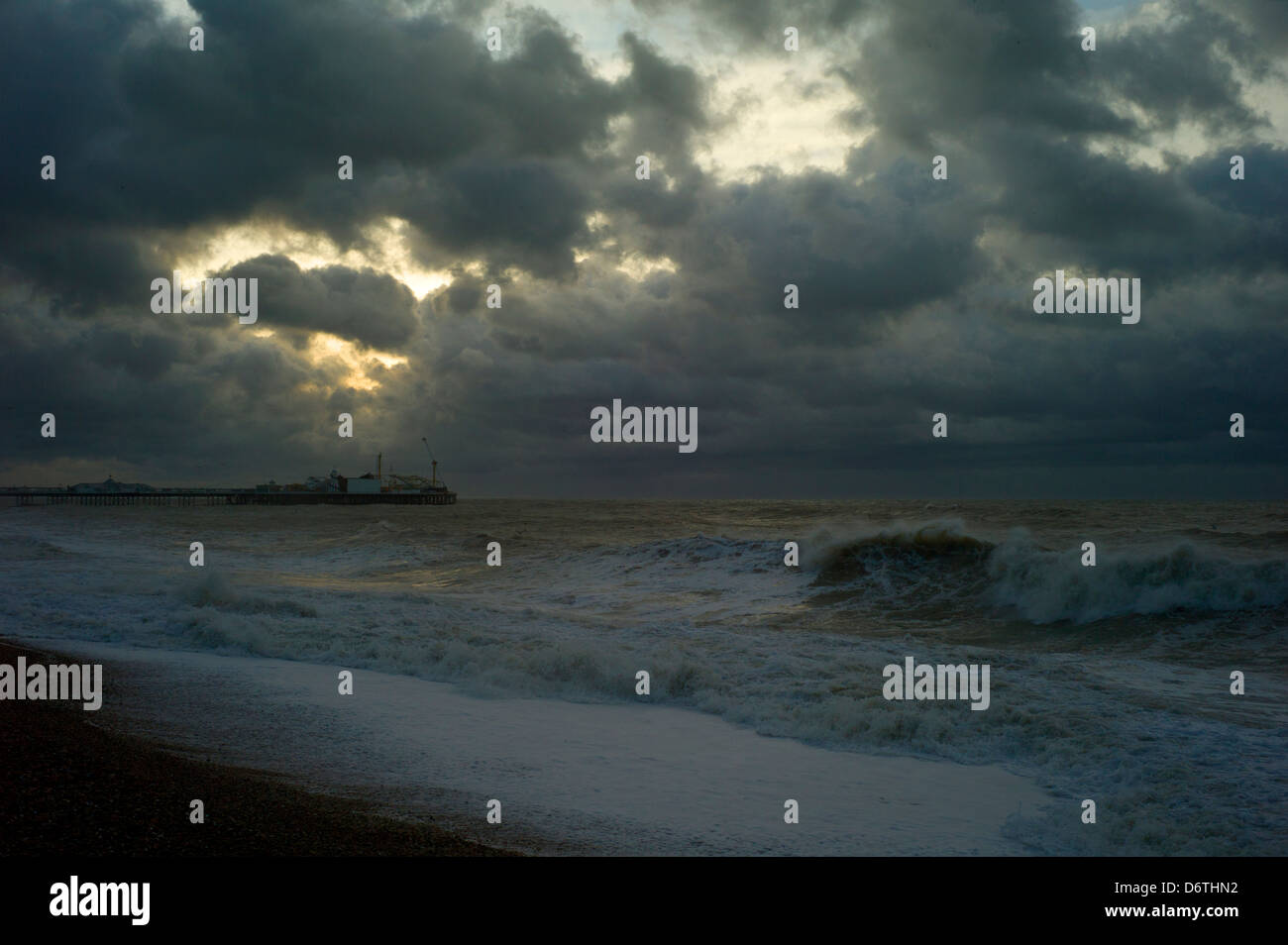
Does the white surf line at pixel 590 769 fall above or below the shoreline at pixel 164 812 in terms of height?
below

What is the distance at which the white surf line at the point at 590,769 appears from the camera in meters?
6.62

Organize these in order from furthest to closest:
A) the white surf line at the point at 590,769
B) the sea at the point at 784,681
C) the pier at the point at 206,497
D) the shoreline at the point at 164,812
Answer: the pier at the point at 206,497 < the sea at the point at 784,681 < the white surf line at the point at 590,769 < the shoreline at the point at 164,812

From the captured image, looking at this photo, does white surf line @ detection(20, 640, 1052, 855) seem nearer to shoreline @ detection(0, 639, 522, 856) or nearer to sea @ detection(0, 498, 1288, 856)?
sea @ detection(0, 498, 1288, 856)

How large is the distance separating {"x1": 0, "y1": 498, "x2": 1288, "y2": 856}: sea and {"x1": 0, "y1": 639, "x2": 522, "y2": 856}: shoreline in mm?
817

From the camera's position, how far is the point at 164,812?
234 inches

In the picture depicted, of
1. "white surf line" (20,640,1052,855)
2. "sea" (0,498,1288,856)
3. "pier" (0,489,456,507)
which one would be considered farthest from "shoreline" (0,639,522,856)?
"pier" (0,489,456,507)

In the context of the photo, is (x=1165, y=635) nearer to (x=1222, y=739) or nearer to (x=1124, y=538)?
(x=1222, y=739)

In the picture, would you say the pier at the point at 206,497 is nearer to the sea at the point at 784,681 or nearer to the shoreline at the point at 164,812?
the sea at the point at 784,681

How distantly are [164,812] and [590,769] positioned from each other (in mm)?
3970

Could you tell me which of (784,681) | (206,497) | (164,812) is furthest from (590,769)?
(206,497)

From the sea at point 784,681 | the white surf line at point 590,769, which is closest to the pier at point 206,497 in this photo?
the sea at point 784,681

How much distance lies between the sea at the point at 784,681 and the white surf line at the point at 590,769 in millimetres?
48

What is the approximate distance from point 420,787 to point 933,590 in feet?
61.6

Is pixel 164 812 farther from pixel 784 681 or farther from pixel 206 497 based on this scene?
pixel 206 497
